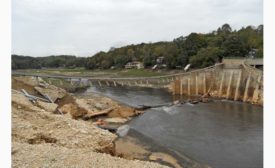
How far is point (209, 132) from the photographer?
23.5 metres

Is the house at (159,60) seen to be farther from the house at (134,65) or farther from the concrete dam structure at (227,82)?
the concrete dam structure at (227,82)

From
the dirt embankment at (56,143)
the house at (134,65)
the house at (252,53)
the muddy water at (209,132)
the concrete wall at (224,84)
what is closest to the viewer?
the dirt embankment at (56,143)

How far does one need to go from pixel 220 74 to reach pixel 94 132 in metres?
29.7

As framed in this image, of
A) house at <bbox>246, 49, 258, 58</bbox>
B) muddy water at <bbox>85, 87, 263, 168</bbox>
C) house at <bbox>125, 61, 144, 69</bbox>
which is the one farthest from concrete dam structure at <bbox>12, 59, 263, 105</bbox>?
house at <bbox>125, 61, 144, 69</bbox>

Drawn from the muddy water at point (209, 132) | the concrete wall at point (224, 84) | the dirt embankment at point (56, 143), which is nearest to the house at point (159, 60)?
the concrete wall at point (224, 84)

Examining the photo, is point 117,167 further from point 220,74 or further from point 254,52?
point 254,52

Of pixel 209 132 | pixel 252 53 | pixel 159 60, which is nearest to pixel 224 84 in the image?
pixel 252 53

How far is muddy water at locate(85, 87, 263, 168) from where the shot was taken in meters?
18.0

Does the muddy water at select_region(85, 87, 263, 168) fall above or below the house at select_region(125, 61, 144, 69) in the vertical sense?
below

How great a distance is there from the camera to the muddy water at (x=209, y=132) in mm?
17953

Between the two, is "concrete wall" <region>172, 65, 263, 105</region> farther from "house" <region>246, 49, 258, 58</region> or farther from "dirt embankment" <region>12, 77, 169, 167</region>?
"dirt embankment" <region>12, 77, 169, 167</region>

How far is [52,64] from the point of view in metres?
133

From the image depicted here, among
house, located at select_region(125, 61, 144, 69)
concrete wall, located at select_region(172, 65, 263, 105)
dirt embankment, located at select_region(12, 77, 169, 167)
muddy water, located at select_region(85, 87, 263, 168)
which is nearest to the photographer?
dirt embankment, located at select_region(12, 77, 169, 167)

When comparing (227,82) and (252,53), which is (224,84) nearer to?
(227,82)
